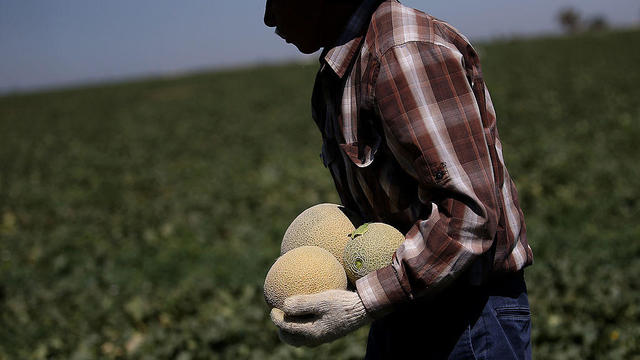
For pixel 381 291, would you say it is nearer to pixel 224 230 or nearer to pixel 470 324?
pixel 470 324

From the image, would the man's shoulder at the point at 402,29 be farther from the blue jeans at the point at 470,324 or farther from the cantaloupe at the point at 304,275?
the blue jeans at the point at 470,324

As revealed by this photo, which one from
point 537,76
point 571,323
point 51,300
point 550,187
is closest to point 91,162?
point 51,300

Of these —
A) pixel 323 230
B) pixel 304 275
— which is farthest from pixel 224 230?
pixel 304 275

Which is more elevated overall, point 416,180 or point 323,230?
point 416,180

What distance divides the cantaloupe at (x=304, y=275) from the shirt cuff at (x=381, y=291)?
0.12 metres

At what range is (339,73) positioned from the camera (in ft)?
5.76

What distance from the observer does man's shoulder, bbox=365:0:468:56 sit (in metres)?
1.60

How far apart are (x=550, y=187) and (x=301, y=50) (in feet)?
20.9

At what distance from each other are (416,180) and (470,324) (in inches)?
19.3

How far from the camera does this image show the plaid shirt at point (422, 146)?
157 centimetres

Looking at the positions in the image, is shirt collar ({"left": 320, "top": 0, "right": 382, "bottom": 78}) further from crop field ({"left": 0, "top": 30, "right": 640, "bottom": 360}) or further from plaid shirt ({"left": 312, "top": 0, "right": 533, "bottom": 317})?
crop field ({"left": 0, "top": 30, "right": 640, "bottom": 360})

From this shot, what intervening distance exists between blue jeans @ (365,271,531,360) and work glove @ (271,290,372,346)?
291 mm

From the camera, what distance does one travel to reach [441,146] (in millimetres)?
1567

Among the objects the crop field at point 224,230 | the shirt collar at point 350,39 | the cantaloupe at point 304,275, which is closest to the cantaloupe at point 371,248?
the cantaloupe at point 304,275
